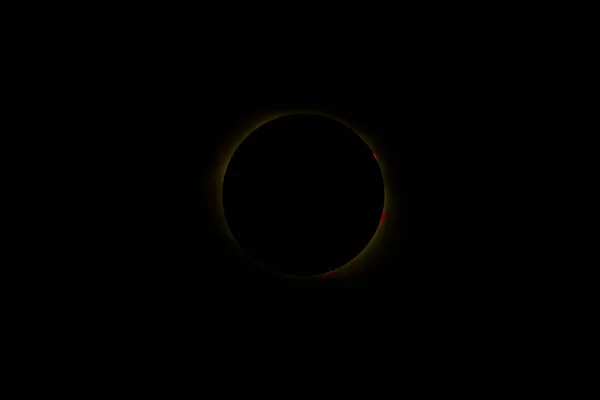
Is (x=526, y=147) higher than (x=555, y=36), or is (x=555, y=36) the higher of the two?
(x=555, y=36)

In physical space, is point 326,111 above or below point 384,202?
above

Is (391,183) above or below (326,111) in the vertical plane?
below

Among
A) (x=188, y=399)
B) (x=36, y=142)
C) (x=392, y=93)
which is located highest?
(x=392, y=93)

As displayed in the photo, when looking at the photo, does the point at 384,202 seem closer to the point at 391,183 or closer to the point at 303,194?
the point at 391,183

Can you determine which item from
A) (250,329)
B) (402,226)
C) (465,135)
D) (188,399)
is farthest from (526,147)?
(188,399)

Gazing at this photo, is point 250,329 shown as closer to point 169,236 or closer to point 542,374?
point 169,236

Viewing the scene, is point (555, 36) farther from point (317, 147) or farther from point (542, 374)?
point (542, 374)

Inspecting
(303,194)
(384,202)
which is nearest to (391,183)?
(384,202)
